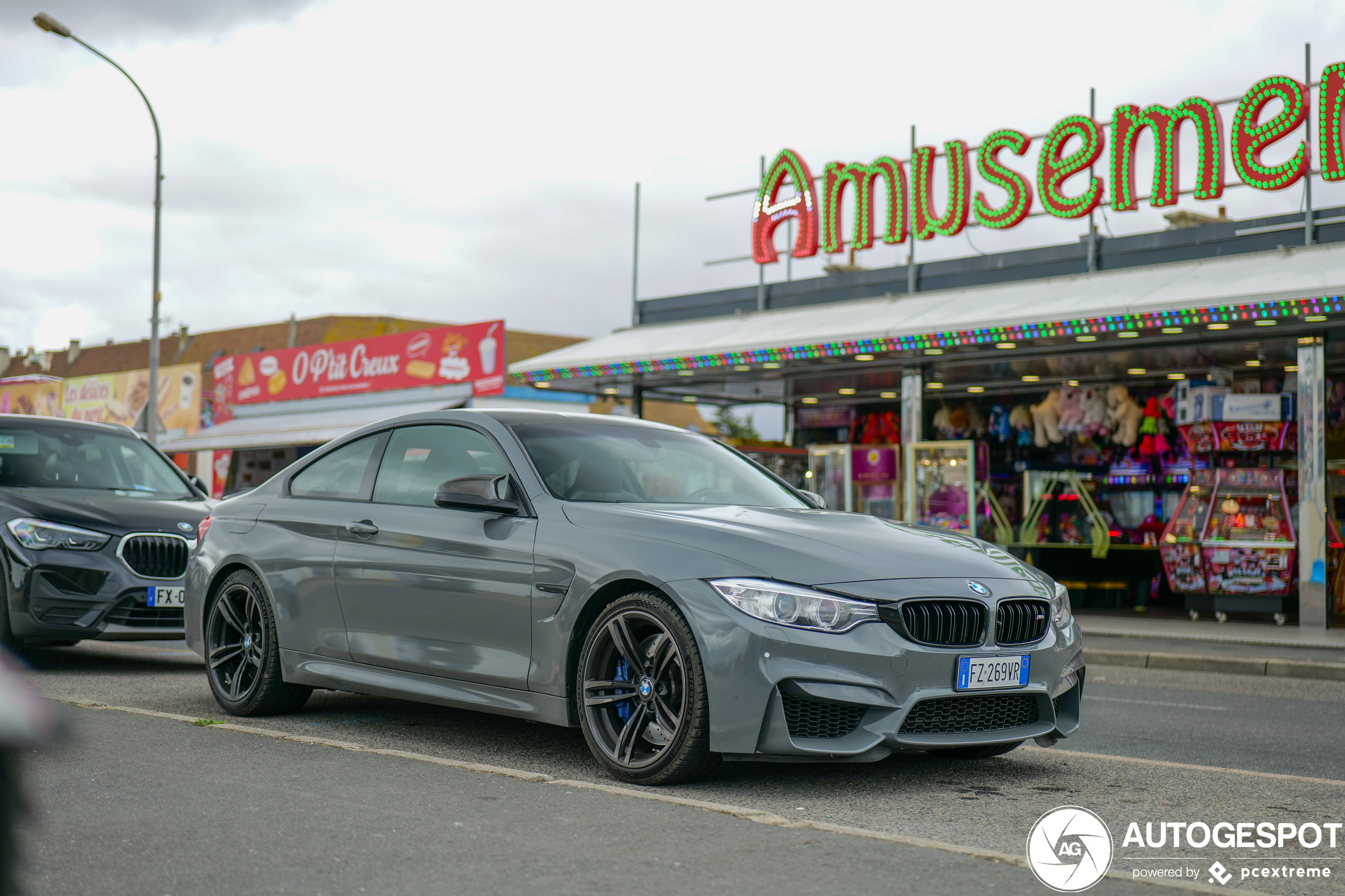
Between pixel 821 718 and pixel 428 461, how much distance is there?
2407mm

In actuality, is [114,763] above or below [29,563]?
below

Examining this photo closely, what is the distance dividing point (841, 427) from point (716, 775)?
19.9m

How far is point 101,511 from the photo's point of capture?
8.82 metres

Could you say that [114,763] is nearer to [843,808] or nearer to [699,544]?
[699,544]

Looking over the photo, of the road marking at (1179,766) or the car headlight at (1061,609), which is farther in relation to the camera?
the road marking at (1179,766)

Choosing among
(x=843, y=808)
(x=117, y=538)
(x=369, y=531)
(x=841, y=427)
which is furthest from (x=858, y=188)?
(x=843, y=808)

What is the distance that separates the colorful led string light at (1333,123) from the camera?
1602 centimetres

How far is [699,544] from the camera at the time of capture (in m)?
5.04

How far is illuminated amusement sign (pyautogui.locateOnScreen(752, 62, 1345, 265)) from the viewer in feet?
54.1

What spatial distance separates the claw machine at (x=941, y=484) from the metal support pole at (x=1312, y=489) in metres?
4.22

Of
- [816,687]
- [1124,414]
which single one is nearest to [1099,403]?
[1124,414]

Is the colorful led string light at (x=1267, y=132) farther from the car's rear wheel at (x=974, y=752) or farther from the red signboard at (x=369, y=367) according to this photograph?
the red signboard at (x=369, y=367)

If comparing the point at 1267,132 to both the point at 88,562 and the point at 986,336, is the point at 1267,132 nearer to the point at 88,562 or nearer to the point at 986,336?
the point at 986,336

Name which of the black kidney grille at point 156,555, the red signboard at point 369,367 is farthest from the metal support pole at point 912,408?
the black kidney grille at point 156,555
